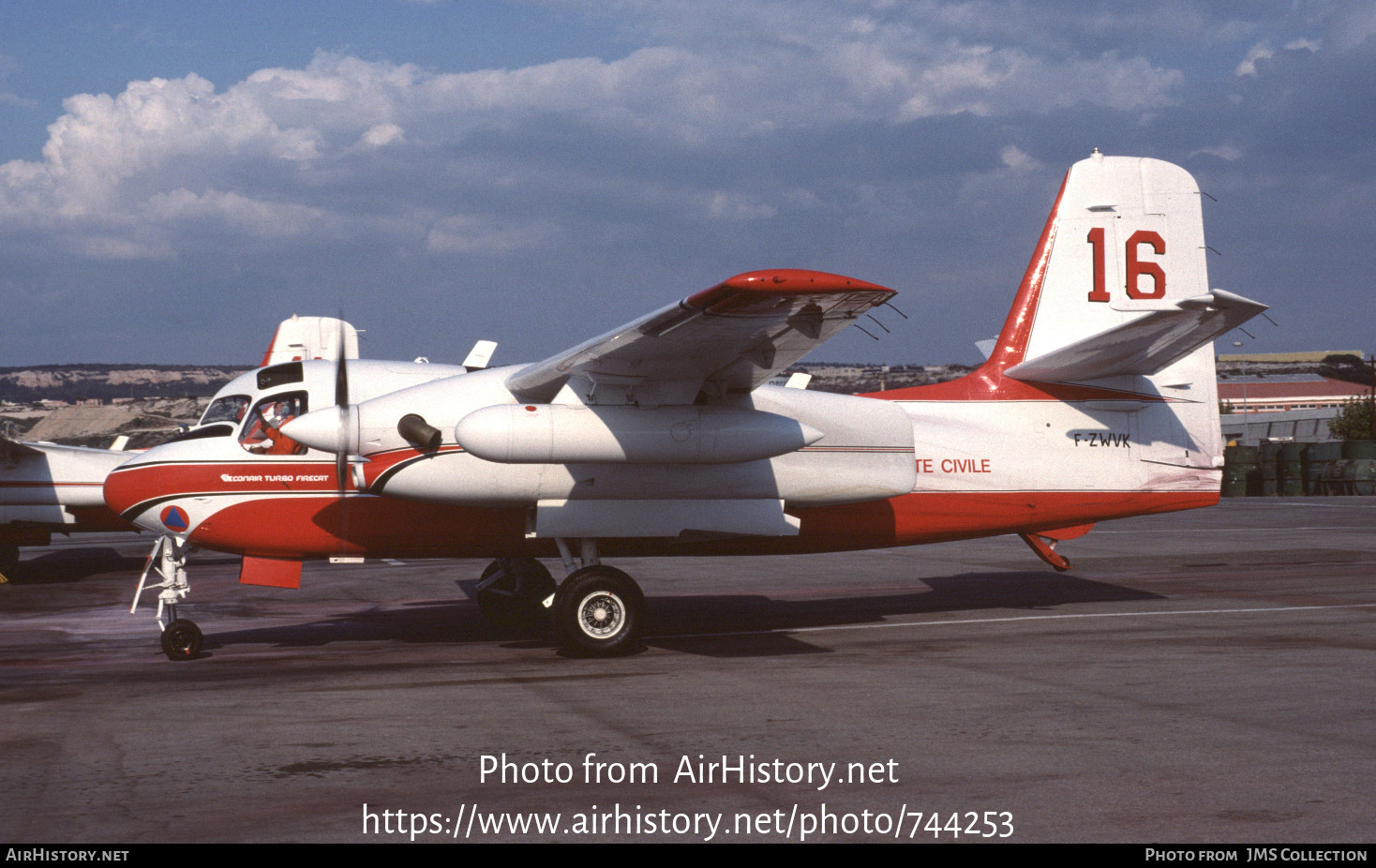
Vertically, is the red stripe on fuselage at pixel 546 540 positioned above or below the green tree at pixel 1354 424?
below

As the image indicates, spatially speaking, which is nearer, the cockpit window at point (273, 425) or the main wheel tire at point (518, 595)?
the cockpit window at point (273, 425)

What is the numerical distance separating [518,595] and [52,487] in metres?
14.6

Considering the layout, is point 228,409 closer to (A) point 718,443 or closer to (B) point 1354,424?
(A) point 718,443

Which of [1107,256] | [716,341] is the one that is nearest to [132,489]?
[716,341]

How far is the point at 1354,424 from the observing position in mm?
90062

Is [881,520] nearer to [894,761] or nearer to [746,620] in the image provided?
[746,620]

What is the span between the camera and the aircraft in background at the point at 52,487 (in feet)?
77.6

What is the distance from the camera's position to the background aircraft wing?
30.6ft

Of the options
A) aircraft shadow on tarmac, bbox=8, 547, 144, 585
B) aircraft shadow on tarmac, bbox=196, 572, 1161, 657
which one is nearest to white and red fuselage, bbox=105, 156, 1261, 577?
aircraft shadow on tarmac, bbox=196, 572, 1161, 657

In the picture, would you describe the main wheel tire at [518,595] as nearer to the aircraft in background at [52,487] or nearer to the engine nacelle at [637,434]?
the engine nacelle at [637,434]

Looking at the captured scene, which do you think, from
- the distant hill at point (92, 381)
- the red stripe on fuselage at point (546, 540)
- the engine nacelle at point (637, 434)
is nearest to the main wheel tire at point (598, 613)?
the red stripe on fuselage at point (546, 540)

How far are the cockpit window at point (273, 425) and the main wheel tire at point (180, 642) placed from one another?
2.14 meters

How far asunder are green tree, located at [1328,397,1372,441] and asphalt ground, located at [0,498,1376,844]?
3306 inches

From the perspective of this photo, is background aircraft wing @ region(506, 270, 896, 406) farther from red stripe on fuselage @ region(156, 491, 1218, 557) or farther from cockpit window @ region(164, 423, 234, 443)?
cockpit window @ region(164, 423, 234, 443)
